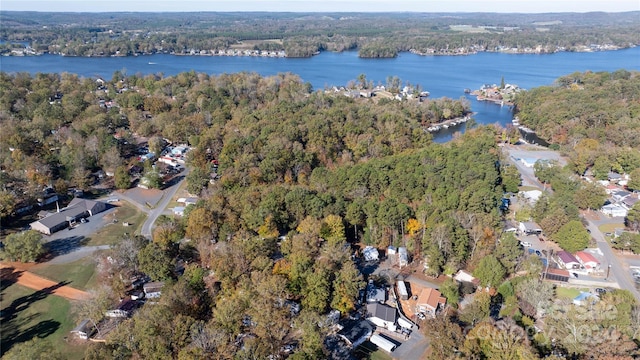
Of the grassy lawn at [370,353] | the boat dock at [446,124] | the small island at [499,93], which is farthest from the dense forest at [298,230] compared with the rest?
the small island at [499,93]

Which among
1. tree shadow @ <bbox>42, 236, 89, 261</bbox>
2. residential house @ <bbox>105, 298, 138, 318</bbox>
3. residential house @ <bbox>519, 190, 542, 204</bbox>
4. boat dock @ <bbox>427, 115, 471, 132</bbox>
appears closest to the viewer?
residential house @ <bbox>105, 298, 138, 318</bbox>

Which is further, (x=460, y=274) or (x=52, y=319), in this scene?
(x=460, y=274)

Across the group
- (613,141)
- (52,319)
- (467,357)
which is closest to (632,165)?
(613,141)

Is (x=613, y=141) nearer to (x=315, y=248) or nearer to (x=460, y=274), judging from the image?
(x=460, y=274)

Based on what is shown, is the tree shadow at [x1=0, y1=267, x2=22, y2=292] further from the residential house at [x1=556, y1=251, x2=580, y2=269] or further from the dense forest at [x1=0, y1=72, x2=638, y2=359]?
the residential house at [x1=556, y1=251, x2=580, y2=269]

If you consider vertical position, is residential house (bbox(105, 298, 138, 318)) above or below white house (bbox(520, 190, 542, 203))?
below

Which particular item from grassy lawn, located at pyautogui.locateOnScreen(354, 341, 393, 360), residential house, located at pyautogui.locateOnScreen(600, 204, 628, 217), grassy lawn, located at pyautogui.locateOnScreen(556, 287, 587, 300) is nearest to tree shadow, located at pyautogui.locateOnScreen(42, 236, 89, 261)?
grassy lawn, located at pyautogui.locateOnScreen(354, 341, 393, 360)

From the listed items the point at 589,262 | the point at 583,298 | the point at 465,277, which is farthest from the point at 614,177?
the point at 465,277
